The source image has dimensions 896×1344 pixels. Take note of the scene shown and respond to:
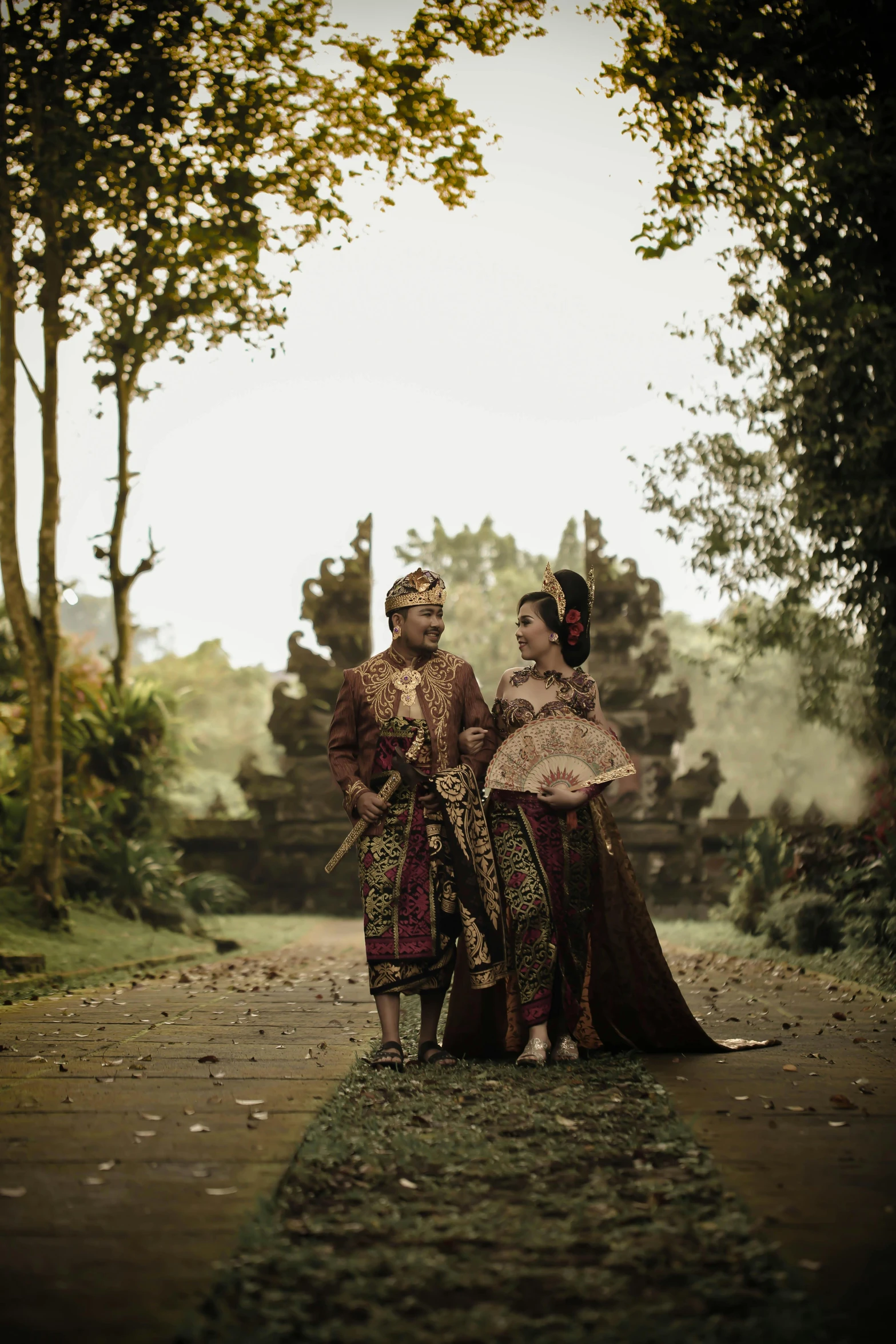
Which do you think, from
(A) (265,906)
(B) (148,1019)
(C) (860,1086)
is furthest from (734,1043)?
(A) (265,906)

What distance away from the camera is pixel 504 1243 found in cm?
245

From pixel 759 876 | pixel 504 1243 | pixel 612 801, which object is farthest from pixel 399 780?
pixel 612 801

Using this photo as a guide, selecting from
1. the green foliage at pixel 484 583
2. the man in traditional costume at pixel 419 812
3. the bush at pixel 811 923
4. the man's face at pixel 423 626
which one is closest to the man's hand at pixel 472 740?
the man in traditional costume at pixel 419 812

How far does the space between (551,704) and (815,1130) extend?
6.39 feet

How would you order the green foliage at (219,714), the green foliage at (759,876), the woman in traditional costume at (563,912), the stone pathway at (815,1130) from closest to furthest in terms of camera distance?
the stone pathway at (815,1130)
the woman in traditional costume at (563,912)
the green foliage at (759,876)
the green foliage at (219,714)

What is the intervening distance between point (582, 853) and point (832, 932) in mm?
5086

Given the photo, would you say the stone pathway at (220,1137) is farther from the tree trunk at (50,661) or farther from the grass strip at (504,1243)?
the tree trunk at (50,661)

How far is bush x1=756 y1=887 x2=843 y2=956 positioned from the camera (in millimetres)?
8992

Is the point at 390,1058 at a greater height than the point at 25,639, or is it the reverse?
the point at 25,639

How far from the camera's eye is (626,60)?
8.93 metres

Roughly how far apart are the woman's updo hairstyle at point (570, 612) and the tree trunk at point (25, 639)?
18.8 ft

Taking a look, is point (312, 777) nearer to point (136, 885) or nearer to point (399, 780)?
point (136, 885)

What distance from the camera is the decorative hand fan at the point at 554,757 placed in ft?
15.1

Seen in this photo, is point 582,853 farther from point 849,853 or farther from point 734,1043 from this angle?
point 849,853
